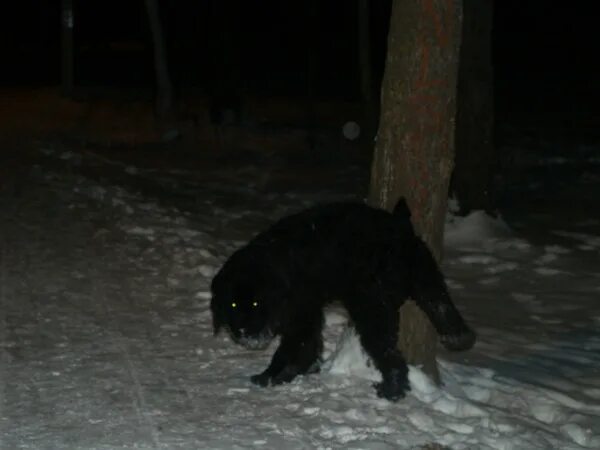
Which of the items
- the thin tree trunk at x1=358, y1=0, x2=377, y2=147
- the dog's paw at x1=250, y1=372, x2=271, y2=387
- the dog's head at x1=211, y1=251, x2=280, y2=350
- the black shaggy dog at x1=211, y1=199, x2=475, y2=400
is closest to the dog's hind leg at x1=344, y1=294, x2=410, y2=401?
the black shaggy dog at x1=211, y1=199, x2=475, y2=400

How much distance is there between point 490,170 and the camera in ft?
44.1

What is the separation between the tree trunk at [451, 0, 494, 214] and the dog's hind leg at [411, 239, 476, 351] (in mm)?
6570

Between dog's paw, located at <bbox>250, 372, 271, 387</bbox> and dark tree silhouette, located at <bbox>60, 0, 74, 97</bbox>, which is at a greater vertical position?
dark tree silhouette, located at <bbox>60, 0, 74, 97</bbox>

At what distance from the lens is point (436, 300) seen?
6711mm

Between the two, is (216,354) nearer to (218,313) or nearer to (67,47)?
(218,313)

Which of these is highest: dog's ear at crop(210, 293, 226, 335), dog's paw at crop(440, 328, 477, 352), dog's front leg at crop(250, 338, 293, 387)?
dog's ear at crop(210, 293, 226, 335)

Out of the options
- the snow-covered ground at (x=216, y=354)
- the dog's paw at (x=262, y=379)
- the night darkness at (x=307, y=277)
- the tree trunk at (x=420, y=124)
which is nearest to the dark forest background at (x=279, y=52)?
the night darkness at (x=307, y=277)

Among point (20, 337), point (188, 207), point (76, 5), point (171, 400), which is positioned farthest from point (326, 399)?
point (76, 5)

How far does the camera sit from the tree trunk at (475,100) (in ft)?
42.6

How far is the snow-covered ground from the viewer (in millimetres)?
6254

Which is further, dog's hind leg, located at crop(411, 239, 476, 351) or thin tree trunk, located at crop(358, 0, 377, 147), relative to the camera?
thin tree trunk, located at crop(358, 0, 377, 147)

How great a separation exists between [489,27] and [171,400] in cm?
796

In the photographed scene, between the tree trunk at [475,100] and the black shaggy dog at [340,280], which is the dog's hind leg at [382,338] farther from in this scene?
the tree trunk at [475,100]

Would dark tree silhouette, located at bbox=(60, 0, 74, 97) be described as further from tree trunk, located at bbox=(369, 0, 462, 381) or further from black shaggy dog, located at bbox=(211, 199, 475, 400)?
black shaggy dog, located at bbox=(211, 199, 475, 400)
